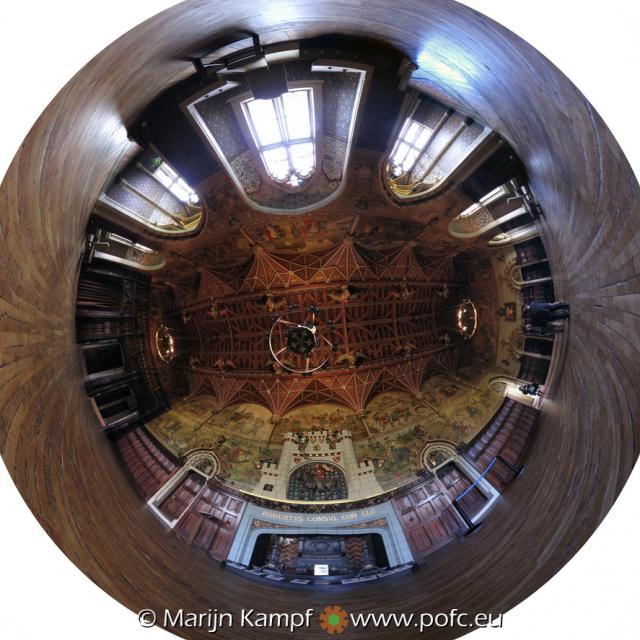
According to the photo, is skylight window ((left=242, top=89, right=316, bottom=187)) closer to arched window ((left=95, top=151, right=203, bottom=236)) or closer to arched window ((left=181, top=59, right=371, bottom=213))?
arched window ((left=181, top=59, right=371, bottom=213))

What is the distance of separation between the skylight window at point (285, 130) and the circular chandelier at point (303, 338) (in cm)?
121

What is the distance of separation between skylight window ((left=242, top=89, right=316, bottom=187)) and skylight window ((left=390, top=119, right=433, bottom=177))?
1.51 feet

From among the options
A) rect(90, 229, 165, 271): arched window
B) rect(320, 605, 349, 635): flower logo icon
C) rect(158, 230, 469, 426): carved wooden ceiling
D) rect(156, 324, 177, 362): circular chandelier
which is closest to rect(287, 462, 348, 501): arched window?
rect(158, 230, 469, 426): carved wooden ceiling

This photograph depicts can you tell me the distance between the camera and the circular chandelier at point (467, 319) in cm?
188

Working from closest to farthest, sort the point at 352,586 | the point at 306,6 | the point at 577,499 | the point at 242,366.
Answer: the point at 306,6
the point at 577,499
the point at 352,586
the point at 242,366

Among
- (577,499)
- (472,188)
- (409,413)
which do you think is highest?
(472,188)

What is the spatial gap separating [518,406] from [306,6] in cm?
231

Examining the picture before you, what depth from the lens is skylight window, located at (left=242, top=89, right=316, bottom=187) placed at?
5.39ft

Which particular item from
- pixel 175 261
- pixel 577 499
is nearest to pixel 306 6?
pixel 175 261

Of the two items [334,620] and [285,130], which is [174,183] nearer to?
[285,130]

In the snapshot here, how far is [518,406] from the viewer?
1.70 metres

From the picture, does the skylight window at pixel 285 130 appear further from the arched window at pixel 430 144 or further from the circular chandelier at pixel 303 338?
the circular chandelier at pixel 303 338

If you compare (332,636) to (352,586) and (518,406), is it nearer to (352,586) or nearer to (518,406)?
(352,586)

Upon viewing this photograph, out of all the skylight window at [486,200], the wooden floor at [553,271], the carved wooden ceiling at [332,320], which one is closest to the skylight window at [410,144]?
the wooden floor at [553,271]
